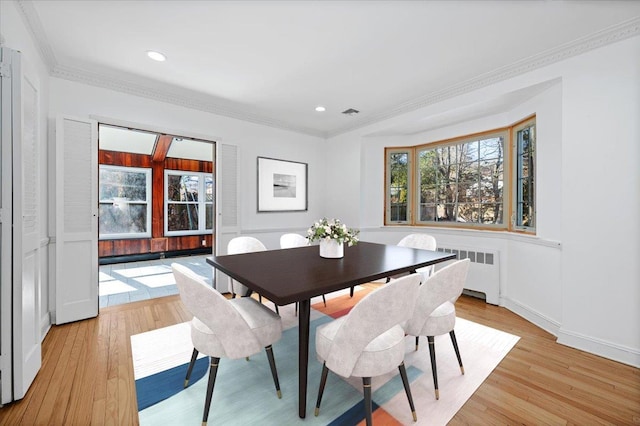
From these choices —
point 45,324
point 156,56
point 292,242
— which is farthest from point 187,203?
point 156,56

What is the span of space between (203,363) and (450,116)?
12.8 ft

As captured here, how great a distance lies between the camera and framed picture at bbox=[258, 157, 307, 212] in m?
4.42

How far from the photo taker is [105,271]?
5.17m

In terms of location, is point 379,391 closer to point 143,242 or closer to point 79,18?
point 79,18

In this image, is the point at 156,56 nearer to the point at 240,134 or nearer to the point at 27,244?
the point at 240,134

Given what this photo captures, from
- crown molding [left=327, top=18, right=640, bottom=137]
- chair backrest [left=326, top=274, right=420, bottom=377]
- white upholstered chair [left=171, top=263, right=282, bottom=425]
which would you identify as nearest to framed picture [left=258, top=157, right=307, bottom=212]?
crown molding [left=327, top=18, right=640, bottom=137]

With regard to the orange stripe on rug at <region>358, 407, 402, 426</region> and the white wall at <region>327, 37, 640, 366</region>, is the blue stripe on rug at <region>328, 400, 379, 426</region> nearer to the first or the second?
the orange stripe on rug at <region>358, 407, 402, 426</region>

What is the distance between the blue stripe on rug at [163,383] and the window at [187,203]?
→ 5.31 meters

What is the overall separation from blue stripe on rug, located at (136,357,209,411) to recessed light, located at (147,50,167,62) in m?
2.77

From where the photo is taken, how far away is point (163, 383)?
73.8 inches

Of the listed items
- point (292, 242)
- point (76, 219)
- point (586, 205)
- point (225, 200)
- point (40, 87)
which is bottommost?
point (292, 242)

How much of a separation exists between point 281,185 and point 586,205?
12.5 ft

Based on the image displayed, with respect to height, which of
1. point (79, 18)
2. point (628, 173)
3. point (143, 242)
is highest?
point (79, 18)

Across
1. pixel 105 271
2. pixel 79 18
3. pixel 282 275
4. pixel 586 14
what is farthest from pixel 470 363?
pixel 105 271
